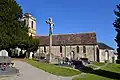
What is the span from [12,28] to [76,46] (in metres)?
31.8

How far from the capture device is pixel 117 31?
3575 cm

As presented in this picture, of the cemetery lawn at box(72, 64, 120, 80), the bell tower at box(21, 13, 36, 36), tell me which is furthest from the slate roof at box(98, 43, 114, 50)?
the cemetery lawn at box(72, 64, 120, 80)

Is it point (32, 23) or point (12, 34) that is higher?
point (32, 23)

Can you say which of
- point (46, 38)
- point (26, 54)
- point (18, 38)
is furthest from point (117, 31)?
point (46, 38)

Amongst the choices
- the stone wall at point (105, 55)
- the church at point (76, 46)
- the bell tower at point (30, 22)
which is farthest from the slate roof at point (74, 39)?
the bell tower at point (30, 22)

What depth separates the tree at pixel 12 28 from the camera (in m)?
55.2

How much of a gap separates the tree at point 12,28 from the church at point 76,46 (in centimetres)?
2176

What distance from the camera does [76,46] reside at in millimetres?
84938

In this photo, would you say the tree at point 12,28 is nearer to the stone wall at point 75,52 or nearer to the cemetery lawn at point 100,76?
the stone wall at point 75,52

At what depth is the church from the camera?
83625 millimetres

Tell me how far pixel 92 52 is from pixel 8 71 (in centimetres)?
5826

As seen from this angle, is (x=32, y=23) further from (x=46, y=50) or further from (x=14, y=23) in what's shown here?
(x=14, y=23)

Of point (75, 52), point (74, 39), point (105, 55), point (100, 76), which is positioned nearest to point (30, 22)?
point (74, 39)

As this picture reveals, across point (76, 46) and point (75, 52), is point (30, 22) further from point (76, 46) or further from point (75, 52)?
point (75, 52)
